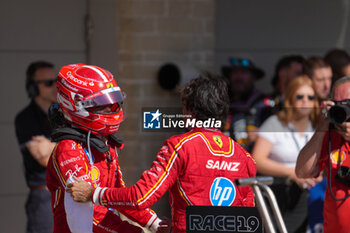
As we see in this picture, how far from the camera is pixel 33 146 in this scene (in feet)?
15.4

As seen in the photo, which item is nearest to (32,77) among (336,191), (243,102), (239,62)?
(243,102)

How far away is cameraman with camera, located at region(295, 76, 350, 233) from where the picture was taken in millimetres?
3439

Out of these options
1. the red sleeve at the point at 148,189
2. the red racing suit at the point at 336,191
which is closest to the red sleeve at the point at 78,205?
the red sleeve at the point at 148,189

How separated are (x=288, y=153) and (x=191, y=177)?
1.18 m

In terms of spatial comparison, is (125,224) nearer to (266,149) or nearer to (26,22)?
(266,149)

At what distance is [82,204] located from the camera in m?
2.97

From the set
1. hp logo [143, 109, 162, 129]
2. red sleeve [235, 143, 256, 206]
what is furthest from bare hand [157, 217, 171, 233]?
hp logo [143, 109, 162, 129]

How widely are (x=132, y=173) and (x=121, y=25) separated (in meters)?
2.12

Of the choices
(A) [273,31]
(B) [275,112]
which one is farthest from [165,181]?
(A) [273,31]

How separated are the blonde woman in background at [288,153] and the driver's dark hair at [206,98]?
0.76 metres

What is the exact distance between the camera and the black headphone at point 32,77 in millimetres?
4980

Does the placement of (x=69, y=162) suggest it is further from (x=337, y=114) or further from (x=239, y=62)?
(x=239, y=62)

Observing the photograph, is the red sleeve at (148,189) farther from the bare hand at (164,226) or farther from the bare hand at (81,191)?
the bare hand at (164,226)

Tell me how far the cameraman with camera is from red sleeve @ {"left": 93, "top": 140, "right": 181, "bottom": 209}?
2.92 feet
